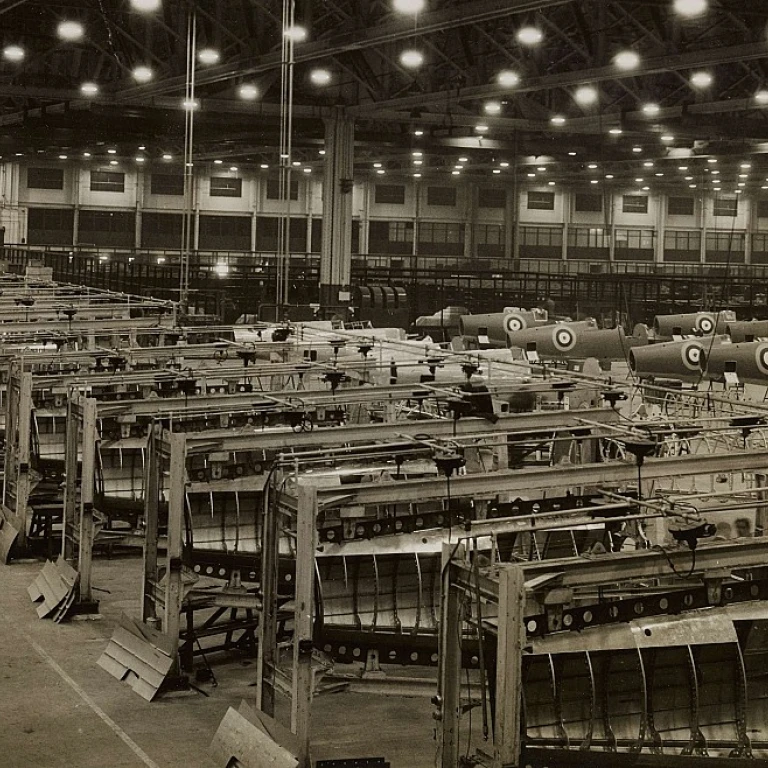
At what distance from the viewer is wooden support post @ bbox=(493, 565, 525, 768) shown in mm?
8055

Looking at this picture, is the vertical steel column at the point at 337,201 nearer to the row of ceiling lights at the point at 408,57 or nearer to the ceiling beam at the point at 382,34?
the row of ceiling lights at the point at 408,57

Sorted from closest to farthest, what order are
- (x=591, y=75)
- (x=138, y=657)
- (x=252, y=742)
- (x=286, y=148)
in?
(x=252, y=742), (x=138, y=657), (x=286, y=148), (x=591, y=75)

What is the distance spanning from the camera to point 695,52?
31203 millimetres

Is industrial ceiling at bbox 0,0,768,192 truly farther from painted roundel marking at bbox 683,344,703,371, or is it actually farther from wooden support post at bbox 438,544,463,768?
wooden support post at bbox 438,544,463,768

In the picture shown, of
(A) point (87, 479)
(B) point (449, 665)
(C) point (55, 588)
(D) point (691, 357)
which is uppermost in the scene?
(D) point (691, 357)

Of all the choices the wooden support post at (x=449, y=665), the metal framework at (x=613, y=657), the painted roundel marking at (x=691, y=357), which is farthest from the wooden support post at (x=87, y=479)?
the painted roundel marking at (x=691, y=357)

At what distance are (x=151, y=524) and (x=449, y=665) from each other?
19.2 ft

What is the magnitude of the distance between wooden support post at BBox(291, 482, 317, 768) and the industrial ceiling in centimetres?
1909

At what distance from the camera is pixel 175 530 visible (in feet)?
42.1

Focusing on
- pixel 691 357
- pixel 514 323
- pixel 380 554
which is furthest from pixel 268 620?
pixel 514 323

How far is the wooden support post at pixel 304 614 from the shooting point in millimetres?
Answer: 10297

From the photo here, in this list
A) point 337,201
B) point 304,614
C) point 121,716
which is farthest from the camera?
point 337,201

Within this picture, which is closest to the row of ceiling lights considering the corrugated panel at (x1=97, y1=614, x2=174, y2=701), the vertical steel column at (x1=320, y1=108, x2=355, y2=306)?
the vertical steel column at (x1=320, y1=108, x2=355, y2=306)

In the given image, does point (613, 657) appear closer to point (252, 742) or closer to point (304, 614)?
point (304, 614)
